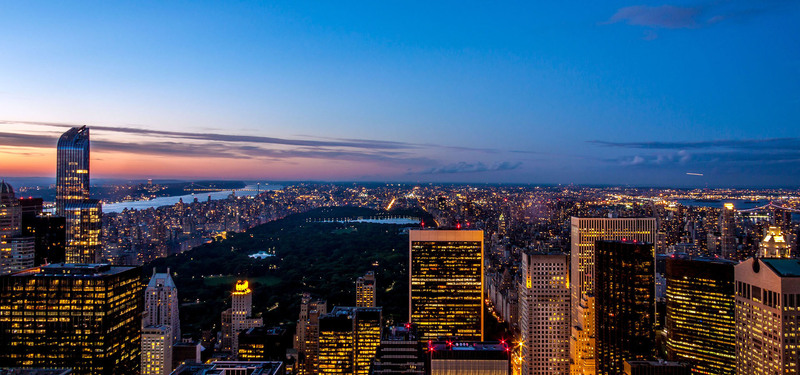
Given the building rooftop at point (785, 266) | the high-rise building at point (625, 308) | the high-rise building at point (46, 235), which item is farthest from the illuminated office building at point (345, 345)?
the high-rise building at point (46, 235)

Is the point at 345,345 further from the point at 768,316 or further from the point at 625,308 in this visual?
the point at 768,316

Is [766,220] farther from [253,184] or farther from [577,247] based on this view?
[253,184]

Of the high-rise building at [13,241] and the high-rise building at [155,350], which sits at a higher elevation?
the high-rise building at [13,241]

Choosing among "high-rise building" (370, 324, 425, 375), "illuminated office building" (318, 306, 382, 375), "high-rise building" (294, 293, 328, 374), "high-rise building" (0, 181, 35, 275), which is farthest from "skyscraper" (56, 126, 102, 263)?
"high-rise building" (370, 324, 425, 375)

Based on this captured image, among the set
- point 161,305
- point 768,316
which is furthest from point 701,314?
point 161,305

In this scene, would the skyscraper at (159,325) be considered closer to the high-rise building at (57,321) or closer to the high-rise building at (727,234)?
the high-rise building at (57,321)
